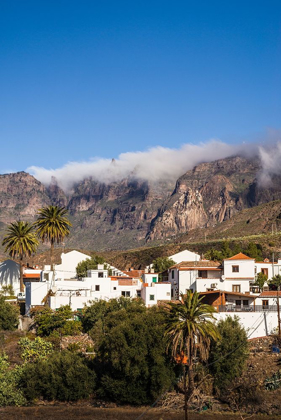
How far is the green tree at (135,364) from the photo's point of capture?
55594mm

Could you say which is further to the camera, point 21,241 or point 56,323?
point 21,241

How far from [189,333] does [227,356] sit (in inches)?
245

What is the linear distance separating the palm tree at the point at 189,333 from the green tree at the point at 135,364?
153cm

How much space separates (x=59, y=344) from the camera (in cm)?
6575

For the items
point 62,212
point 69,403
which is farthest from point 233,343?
point 62,212

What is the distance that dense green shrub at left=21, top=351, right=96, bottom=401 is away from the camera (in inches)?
2251

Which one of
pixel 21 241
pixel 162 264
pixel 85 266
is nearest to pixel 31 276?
pixel 85 266

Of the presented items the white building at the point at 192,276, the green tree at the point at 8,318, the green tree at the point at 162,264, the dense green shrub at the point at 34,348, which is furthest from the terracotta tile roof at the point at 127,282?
the dense green shrub at the point at 34,348

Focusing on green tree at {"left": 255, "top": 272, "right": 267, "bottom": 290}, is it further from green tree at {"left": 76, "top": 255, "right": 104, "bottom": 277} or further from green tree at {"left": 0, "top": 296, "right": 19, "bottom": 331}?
green tree at {"left": 0, "top": 296, "right": 19, "bottom": 331}

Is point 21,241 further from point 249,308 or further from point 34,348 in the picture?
point 249,308

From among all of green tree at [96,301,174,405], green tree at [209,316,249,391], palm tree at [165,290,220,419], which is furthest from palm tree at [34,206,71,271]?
green tree at [209,316,249,391]

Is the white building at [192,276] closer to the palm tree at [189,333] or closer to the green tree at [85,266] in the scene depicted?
the green tree at [85,266]

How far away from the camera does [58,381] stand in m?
57.2

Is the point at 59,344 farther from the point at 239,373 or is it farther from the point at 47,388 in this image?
the point at 239,373
